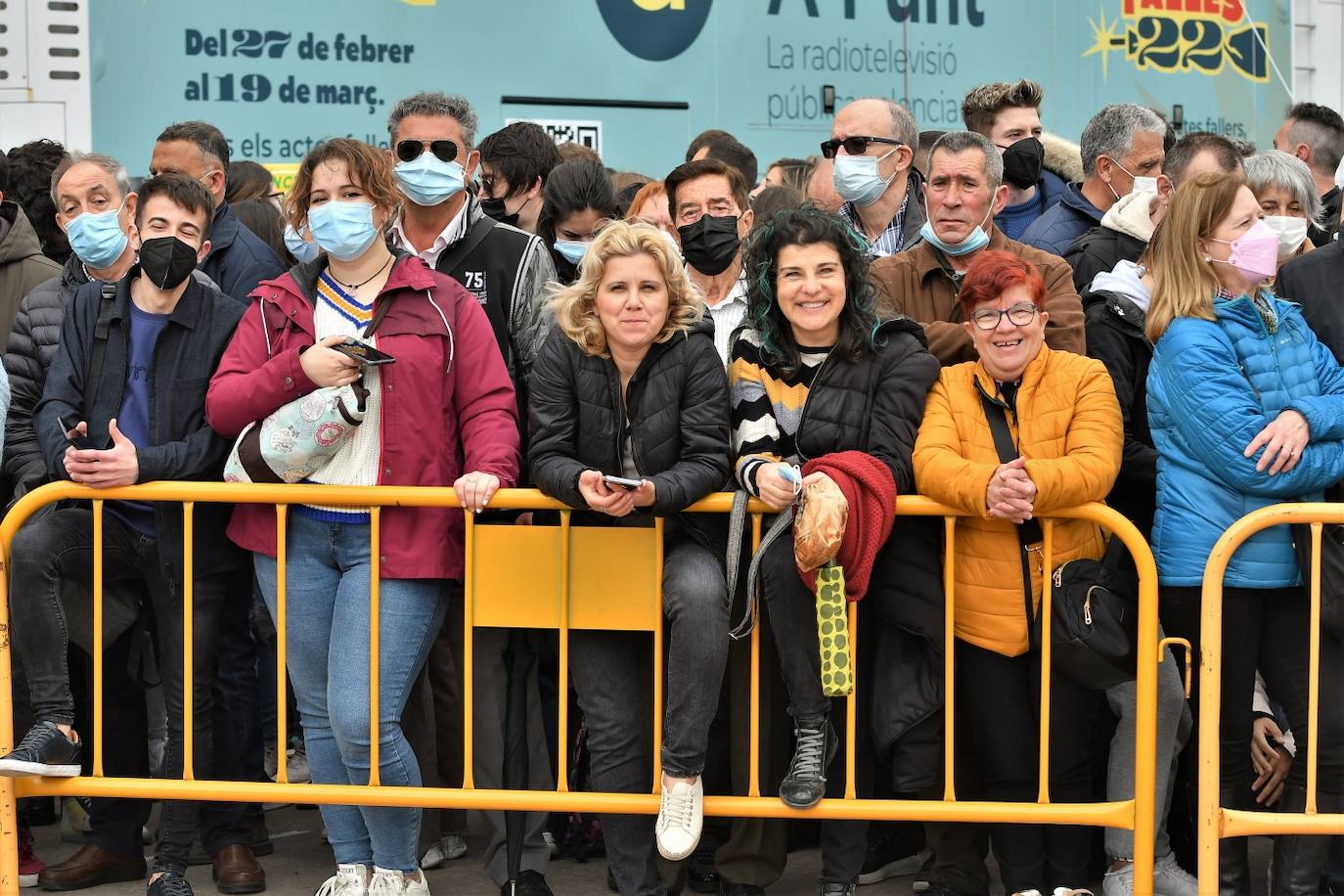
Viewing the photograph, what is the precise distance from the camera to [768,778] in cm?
489

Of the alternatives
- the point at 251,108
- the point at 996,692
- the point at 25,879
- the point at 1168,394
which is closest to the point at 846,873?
the point at 996,692

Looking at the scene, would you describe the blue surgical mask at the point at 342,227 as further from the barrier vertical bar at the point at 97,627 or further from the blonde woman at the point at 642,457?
the barrier vertical bar at the point at 97,627

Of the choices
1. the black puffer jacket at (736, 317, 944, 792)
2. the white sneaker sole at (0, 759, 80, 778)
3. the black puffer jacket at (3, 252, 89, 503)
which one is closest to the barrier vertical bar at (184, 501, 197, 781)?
the white sneaker sole at (0, 759, 80, 778)

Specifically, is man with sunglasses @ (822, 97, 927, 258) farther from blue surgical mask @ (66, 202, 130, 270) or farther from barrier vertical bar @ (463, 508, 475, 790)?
blue surgical mask @ (66, 202, 130, 270)

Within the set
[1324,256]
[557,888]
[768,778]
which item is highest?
[1324,256]

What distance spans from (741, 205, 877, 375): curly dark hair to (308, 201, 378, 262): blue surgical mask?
1.15m

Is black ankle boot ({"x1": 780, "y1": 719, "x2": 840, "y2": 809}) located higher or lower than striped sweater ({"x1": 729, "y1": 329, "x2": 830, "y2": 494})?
lower

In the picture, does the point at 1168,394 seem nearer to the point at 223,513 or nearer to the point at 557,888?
the point at 557,888

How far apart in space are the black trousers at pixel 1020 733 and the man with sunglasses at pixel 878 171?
1783mm

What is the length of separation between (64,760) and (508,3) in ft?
18.7

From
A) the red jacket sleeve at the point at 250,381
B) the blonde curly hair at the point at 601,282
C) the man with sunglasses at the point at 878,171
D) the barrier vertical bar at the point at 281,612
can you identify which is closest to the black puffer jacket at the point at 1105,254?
the man with sunglasses at the point at 878,171

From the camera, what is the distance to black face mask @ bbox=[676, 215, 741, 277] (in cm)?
511

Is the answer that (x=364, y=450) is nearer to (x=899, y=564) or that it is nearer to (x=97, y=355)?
(x=97, y=355)

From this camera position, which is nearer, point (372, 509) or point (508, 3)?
point (372, 509)
